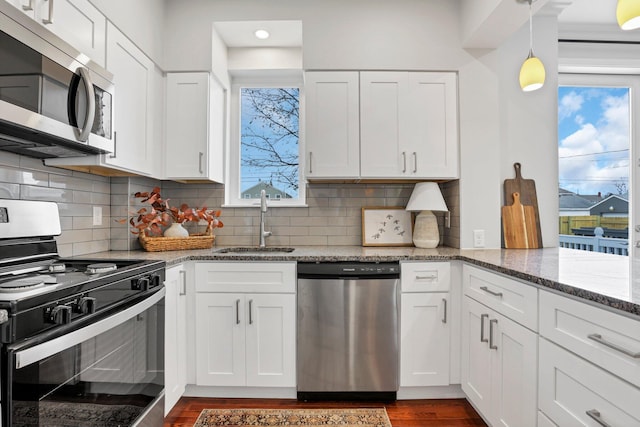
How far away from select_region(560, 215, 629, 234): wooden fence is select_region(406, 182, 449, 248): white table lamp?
1186 mm

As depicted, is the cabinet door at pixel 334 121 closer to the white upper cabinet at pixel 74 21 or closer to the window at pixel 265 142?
the window at pixel 265 142

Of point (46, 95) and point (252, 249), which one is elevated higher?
point (46, 95)

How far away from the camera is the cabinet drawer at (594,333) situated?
102cm

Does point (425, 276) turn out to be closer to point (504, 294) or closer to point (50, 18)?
point (504, 294)

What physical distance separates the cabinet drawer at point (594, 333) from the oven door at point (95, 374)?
64.1 inches

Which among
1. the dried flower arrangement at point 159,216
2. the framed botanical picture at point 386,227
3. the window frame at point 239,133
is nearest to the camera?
the dried flower arrangement at point 159,216

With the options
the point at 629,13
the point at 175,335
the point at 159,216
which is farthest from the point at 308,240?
the point at 629,13

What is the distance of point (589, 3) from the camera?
8.78 feet

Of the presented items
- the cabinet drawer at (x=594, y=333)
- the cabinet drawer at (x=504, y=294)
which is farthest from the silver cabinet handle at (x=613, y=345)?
the cabinet drawer at (x=504, y=294)

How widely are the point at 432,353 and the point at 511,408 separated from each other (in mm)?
660

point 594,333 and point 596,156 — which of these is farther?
point 596,156

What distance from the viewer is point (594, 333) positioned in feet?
3.81

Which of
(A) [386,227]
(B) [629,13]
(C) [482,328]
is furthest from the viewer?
(A) [386,227]

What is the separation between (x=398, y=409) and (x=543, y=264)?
1.18 meters
